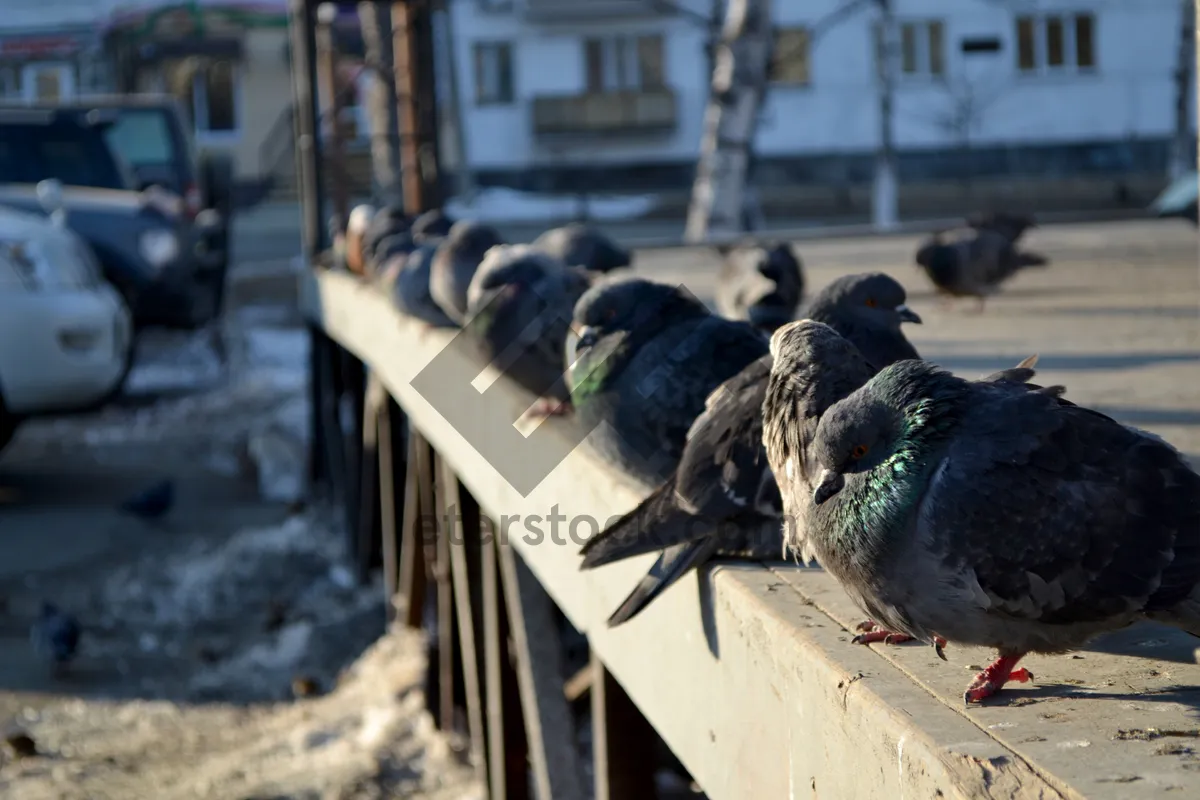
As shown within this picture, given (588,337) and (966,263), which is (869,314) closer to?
(588,337)

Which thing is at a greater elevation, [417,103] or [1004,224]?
[417,103]

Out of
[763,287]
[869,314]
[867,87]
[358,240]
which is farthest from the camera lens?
[867,87]

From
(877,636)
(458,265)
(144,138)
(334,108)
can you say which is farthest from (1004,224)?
(144,138)

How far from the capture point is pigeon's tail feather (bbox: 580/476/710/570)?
2721mm

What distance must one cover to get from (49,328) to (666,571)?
7258 millimetres

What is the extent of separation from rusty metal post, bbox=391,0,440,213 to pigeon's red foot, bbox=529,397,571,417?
7639 millimetres

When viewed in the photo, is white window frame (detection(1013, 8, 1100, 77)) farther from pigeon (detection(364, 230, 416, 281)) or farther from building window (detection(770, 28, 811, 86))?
pigeon (detection(364, 230, 416, 281))

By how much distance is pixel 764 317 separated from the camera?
415cm

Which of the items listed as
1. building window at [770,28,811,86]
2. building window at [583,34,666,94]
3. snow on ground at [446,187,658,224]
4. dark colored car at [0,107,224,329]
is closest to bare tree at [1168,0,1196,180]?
building window at [770,28,811,86]

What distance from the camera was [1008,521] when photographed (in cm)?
191

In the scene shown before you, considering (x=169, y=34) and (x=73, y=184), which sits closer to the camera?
(x=73, y=184)

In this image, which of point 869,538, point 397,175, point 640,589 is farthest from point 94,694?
point 397,175

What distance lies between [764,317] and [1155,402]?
1118 mm

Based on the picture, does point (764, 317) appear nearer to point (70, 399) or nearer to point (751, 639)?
point (751, 639)
